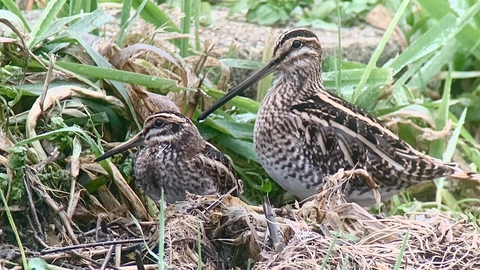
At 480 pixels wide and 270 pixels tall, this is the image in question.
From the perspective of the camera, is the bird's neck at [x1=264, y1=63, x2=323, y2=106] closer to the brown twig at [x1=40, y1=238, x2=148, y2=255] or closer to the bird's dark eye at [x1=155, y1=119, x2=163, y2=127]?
the bird's dark eye at [x1=155, y1=119, x2=163, y2=127]

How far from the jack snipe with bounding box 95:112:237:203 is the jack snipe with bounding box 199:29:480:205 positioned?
32cm

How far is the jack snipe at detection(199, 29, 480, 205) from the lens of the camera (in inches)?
195

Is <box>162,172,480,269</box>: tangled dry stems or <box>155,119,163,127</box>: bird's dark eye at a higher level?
<box>155,119,163,127</box>: bird's dark eye

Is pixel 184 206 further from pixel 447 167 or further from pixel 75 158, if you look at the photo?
pixel 447 167

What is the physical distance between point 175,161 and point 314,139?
28.6 inches

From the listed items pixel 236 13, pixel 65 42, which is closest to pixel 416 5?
pixel 236 13

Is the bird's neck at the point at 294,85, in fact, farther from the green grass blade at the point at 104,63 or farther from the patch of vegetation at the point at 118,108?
the green grass blade at the point at 104,63

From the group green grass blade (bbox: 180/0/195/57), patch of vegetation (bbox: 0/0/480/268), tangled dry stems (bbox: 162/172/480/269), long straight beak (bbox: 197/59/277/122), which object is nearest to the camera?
tangled dry stems (bbox: 162/172/480/269)

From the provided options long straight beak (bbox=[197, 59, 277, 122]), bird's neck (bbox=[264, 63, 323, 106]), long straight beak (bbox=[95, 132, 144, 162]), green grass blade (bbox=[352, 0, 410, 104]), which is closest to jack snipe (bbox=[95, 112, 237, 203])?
long straight beak (bbox=[95, 132, 144, 162])

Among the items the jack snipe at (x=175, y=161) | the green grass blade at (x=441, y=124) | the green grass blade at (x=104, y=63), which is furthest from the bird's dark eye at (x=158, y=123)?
the green grass blade at (x=441, y=124)

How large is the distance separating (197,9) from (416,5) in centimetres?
238

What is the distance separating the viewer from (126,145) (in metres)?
4.66

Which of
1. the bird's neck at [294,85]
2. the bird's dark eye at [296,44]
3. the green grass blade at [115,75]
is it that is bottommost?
the bird's neck at [294,85]

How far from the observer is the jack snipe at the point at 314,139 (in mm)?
4957
